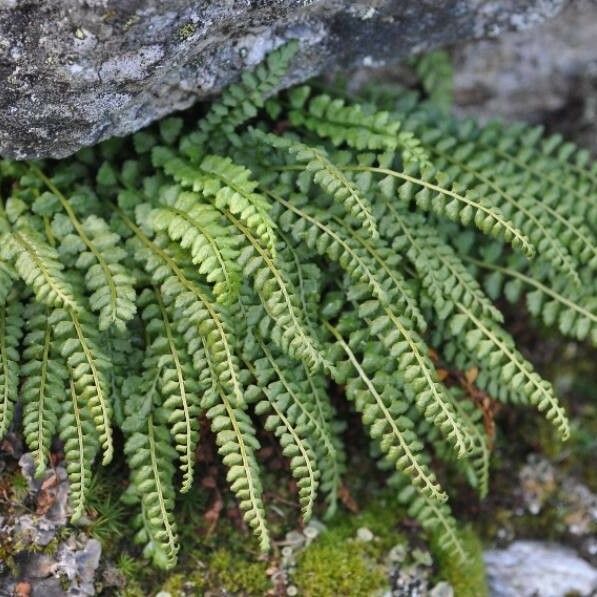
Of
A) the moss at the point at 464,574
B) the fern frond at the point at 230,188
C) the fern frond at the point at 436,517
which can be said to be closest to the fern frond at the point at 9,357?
the fern frond at the point at 230,188

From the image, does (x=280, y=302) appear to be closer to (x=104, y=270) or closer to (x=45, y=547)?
(x=104, y=270)

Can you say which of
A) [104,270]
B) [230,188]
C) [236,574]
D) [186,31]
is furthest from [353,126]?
[236,574]

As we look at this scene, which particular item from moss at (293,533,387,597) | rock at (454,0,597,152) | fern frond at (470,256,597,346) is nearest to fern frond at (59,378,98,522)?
moss at (293,533,387,597)

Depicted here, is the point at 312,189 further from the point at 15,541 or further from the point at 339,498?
the point at 15,541

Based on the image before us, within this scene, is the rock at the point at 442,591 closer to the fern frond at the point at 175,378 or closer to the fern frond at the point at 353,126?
the fern frond at the point at 175,378

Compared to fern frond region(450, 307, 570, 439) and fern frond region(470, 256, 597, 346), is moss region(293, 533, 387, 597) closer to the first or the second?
fern frond region(450, 307, 570, 439)

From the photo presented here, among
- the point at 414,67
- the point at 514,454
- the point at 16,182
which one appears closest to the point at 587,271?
the point at 514,454
